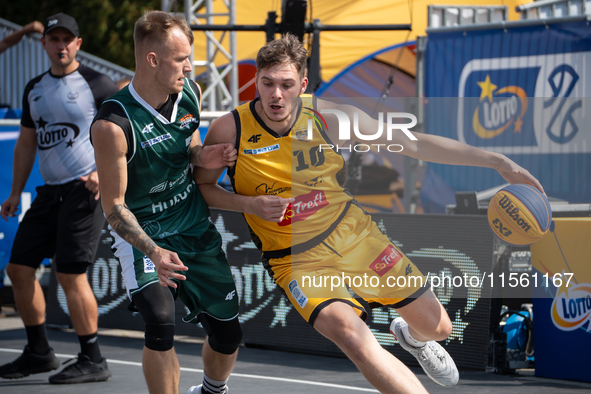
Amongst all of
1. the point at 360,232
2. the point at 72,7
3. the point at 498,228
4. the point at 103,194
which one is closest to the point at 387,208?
the point at 498,228

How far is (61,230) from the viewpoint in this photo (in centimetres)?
491

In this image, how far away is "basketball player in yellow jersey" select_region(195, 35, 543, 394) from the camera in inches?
141

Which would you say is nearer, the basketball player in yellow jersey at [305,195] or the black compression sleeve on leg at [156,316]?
the black compression sleeve on leg at [156,316]

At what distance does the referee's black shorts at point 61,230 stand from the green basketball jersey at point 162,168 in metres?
1.36

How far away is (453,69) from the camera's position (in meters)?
9.12

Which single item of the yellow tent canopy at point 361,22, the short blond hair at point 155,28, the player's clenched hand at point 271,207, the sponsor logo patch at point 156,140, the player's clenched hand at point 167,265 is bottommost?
the player's clenched hand at point 167,265

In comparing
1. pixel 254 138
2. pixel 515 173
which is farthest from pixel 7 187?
pixel 515 173

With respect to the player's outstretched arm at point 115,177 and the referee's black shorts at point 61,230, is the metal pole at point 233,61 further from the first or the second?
the player's outstretched arm at point 115,177

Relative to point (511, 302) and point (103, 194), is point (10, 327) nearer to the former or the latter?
point (103, 194)

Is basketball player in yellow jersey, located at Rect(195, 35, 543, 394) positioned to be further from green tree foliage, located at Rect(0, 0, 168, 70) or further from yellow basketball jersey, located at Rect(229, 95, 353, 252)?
green tree foliage, located at Rect(0, 0, 168, 70)

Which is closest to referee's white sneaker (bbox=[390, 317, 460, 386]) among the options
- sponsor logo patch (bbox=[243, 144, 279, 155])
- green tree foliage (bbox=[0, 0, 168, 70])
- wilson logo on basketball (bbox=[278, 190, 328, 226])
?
A: wilson logo on basketball (bbox=[278, 190, 328, 226])

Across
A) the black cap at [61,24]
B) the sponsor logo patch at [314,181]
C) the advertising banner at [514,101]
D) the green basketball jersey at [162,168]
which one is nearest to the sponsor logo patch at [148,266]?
the green basketball jersey at [162,168]

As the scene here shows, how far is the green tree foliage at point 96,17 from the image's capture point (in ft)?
73.1

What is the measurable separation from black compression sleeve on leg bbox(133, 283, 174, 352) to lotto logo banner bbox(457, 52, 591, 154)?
5469 mm
